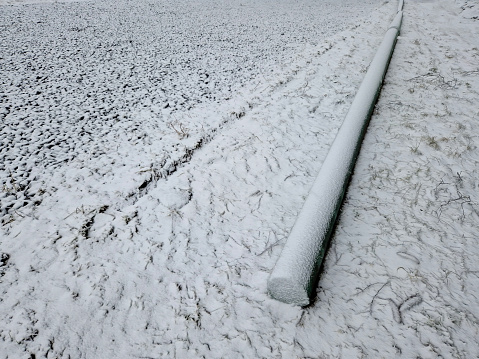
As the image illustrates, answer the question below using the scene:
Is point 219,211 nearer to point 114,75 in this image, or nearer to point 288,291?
point 288,291

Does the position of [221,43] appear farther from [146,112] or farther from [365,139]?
[365,139]

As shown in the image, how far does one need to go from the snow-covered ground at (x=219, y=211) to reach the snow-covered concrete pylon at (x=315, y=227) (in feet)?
0.41

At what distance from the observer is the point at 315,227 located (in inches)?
59.4

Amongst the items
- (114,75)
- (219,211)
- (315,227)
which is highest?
(114,75)

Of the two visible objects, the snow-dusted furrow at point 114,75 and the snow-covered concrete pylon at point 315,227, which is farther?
the snow-dusted furrow at point 114,75

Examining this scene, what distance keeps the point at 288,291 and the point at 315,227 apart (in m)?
0.38

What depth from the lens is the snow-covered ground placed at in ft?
4.15

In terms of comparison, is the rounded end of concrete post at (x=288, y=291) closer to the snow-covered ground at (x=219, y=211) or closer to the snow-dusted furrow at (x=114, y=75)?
the snow-covered ground at (x=219, y=211)

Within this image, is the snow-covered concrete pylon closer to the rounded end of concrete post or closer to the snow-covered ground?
the rounded end of concrete post

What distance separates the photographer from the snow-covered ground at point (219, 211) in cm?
127

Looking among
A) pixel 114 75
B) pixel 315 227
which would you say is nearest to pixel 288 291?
pixel 315 227

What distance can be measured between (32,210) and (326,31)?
22.4 ft

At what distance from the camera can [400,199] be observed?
6.31 feet

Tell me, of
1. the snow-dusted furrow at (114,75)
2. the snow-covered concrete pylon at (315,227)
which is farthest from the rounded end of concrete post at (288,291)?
the snow-dusted furrow at (114,75)
